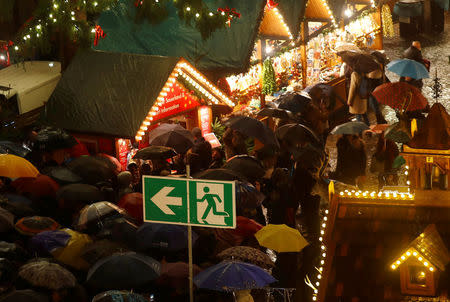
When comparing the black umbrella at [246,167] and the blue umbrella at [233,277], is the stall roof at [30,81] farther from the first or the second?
the blue umbrella at [233,277]

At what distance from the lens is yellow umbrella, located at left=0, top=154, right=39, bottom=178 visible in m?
14.7

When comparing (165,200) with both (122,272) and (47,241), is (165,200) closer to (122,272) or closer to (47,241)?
(122,272)

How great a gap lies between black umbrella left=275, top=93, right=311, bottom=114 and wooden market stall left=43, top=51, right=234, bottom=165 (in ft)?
5.05

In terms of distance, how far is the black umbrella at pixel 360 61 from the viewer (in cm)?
2105

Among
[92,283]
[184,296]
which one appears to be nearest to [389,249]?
[184,296]

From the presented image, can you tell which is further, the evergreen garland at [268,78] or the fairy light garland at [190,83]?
the evergreen garland at [268,78]

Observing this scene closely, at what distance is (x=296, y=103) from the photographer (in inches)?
774

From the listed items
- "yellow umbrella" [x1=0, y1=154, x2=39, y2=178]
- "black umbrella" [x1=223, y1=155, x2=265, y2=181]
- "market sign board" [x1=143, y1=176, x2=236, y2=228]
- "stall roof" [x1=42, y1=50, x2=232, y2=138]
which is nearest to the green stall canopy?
"stall roof" [x1=42, y1=50, x2=232, y2=138]

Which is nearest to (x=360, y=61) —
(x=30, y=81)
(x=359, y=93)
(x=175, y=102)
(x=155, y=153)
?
(x=359, y=93)

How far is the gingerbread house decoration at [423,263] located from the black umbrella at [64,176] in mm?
6895

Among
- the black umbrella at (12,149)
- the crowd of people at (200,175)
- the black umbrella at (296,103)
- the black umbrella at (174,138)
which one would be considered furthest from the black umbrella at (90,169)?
the black umbrella at (296,103)

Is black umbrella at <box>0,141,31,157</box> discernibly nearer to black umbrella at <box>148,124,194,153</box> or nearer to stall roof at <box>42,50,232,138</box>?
stall roof at <box>42,50,232,138</box>

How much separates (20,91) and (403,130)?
30.3 feet

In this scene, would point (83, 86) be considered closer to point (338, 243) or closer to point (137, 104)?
point (137, 104)
